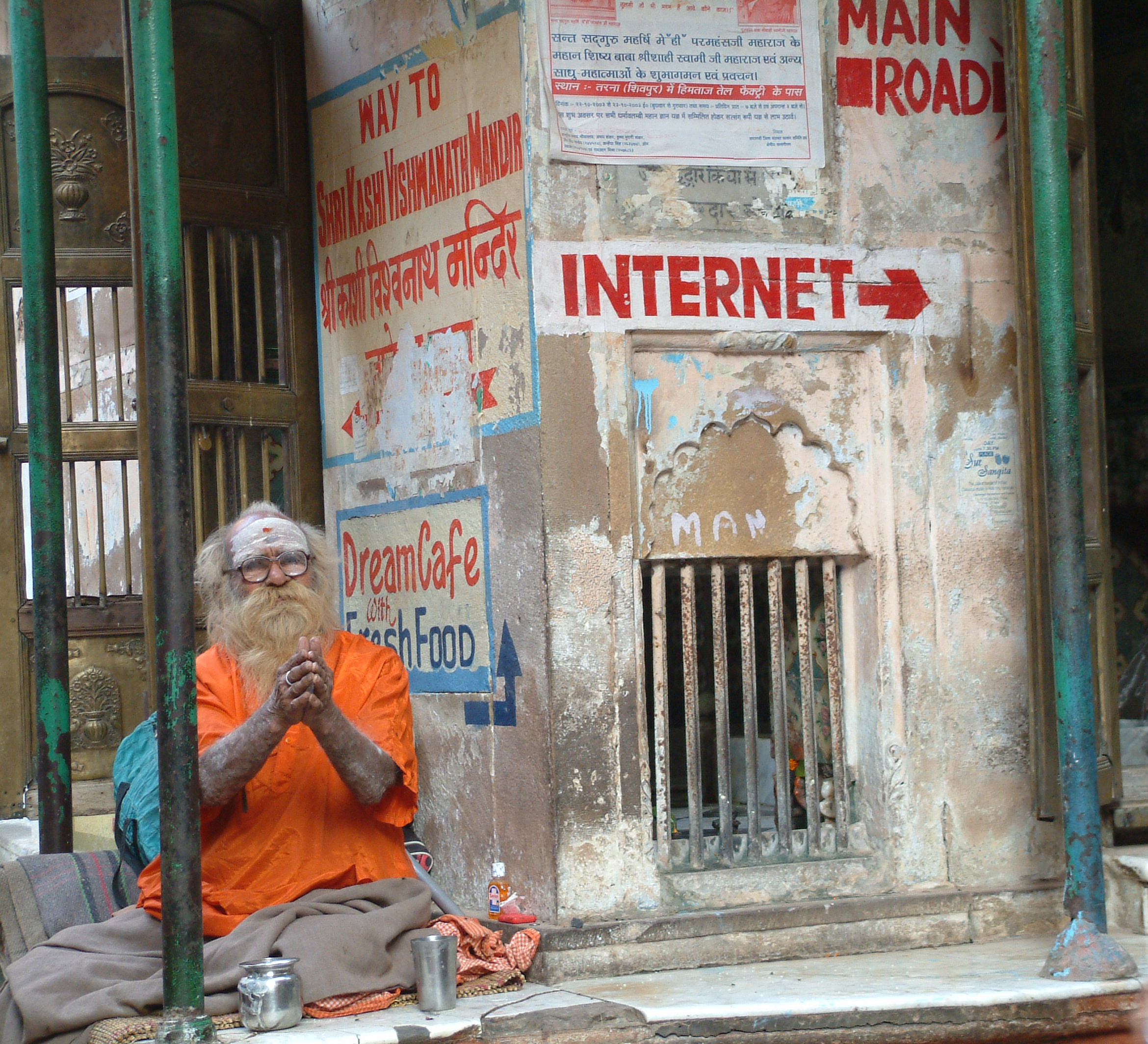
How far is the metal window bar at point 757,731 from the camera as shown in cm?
462

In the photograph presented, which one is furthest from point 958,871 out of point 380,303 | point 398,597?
point 380,303

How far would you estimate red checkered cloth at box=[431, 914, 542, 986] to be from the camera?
414cm

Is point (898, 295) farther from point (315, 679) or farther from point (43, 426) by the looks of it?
point (43, 426)

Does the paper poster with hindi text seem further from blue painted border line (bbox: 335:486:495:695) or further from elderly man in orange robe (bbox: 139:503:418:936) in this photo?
elderly man in orange robe (bbox: 139:503:418:936)

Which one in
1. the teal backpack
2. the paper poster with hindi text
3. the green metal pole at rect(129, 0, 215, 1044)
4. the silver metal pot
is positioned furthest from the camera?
the paper poster with hindi text

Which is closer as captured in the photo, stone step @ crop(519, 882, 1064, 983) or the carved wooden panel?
stone step @ crop(519, 882, 1064, 983)

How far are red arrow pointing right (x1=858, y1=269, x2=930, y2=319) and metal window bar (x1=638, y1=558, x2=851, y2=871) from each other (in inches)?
32.3

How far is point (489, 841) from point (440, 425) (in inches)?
51.6

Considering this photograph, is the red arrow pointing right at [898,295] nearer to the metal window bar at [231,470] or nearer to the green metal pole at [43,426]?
the metal window bar at [231,470]

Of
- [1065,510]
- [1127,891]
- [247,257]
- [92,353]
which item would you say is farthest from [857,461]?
[92,353]

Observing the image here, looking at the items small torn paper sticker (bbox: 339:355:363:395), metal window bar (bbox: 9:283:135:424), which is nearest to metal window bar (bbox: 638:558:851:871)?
small torn paper sticker (bbox: 339:355:363:395)

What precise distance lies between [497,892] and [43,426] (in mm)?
2116

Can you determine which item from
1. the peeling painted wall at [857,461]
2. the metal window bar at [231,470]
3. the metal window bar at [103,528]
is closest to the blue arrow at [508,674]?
the peeling painted wall at [857,461]

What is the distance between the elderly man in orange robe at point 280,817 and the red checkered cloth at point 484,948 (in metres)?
0.10
